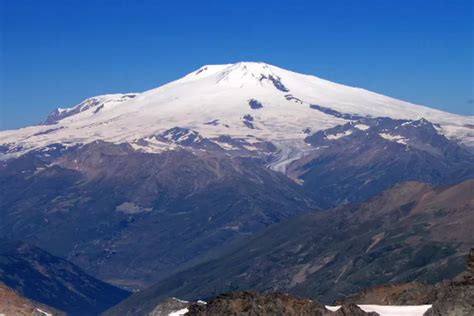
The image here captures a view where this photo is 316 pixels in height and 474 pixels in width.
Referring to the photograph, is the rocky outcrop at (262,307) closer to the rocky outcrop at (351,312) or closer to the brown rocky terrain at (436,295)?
the rocky outcrop at (351,312)

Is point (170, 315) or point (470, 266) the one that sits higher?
point (470, 266)

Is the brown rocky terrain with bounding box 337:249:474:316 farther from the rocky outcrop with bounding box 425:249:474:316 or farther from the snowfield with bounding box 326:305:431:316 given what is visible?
the snowfield with bounding box 326:305:431:316

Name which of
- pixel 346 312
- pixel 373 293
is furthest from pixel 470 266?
pixel 373 293

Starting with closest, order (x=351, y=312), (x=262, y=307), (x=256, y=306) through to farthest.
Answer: (x=256, y=306)
(x=262, y=307)
(x=351, y=312)

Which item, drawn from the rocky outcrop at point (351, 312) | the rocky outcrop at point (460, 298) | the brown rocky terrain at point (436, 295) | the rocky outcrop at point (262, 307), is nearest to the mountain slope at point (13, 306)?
the rocky outcrop at point (262, 307)

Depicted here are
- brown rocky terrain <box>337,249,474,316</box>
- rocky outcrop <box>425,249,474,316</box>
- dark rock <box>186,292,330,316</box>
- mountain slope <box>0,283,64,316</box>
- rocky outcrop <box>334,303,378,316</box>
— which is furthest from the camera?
mountain slope <box>0,283,64,316</box>

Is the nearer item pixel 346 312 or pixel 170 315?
pixel 346 312

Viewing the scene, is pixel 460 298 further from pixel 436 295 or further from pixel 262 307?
pixel 436 295

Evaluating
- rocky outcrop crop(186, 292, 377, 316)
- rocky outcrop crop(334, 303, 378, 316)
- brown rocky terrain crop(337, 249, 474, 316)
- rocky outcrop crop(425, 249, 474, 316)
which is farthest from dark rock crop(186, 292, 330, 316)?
rocky outcrop crop(425, 249, 474, 316)

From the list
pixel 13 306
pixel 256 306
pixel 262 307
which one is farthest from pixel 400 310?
pixel 13 306

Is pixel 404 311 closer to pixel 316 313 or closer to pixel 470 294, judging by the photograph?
pixel 316 313

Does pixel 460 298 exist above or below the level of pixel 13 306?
above
